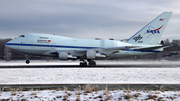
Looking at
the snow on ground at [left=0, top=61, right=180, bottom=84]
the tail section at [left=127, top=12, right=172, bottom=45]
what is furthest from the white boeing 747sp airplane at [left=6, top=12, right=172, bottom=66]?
the snow on ground at [left=0, top=61, right=180, bottom=84]

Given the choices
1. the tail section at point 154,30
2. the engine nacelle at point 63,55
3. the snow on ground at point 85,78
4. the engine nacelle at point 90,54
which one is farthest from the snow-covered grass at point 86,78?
the tail section at point 154,30

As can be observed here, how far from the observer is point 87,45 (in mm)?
28219

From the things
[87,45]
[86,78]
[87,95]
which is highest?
[87,45]

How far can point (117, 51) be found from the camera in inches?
1150

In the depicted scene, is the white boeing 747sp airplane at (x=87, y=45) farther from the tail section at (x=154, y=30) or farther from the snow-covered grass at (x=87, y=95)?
the snow-covered grass at (x=87, y=95)

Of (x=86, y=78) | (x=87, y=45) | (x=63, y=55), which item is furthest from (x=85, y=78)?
(x=87, y=45)

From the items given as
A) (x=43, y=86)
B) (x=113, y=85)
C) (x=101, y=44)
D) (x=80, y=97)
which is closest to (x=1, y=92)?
(x=43, y=86)

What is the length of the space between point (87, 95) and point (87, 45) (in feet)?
65.5

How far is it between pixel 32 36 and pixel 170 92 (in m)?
22.9

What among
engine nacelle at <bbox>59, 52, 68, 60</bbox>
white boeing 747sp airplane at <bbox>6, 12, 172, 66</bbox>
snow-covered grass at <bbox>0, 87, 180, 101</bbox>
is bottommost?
snow-covered grass at <bbox>0, 87, 180, 101</bbox>

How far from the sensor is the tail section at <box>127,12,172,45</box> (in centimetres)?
3036

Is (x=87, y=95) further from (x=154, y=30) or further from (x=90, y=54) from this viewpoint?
(x=154, y=30)

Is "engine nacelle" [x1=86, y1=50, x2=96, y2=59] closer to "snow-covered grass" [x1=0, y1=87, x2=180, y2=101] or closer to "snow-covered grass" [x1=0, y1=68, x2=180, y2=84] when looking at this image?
"snow-covered grass" [x1=0, y1=68, x2=180, y2=84]

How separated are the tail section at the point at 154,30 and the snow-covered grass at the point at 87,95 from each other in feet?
74.4
